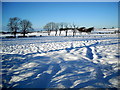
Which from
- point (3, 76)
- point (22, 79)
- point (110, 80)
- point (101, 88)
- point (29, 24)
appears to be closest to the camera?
point (101, 88)

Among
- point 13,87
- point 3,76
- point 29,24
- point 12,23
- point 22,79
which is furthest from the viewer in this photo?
point 29,24

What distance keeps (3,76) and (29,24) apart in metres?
46.7

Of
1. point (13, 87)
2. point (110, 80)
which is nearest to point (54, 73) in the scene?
point (13, 87)

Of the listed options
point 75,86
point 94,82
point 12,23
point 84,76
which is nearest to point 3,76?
point 75,86

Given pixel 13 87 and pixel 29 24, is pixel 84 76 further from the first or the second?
pixel 29 24

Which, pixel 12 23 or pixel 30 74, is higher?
pixel 12 23

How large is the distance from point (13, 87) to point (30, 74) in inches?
31.9

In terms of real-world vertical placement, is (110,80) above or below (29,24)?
below

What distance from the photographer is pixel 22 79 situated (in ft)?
10.1

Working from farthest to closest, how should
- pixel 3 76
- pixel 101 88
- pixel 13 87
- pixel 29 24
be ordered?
pixel 29 24 → pixel 3 76 → pixel 13 87 → pixel 101 88

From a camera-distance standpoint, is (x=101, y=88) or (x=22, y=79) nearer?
(x=101, y=88)

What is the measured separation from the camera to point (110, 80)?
2803 millimetres

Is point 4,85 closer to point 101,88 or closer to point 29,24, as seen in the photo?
point 101,88

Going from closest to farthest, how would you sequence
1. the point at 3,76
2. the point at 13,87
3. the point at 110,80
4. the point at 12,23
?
the point at 13,87, the point at 110,80, the point at 3,76, the point at 12,23
